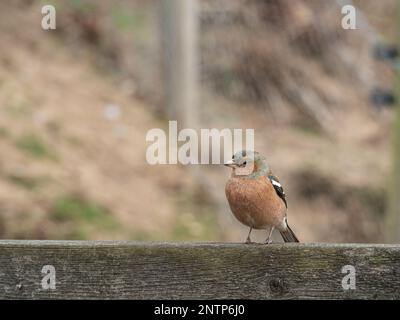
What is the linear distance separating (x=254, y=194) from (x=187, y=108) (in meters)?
6.45

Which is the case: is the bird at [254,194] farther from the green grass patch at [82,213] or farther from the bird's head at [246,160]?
the green grass patch at [82,213]

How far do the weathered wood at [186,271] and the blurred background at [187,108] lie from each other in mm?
5159

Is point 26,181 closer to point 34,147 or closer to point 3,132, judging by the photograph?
point 34,147

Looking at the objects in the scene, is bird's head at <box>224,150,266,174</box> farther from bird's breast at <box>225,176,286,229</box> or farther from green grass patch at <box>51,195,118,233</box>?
green grass patch at <box>51,195,118,233</box>

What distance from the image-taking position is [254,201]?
3713 millimetres

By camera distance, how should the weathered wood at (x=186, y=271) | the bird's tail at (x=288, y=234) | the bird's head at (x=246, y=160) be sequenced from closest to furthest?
the weathered wood at (x=186, y=271), the bird's head at (x=246, y=160), the bird's tail at (x=288, y=234)

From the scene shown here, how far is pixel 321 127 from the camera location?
1070 centimetres

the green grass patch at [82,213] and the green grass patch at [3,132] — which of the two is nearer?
the green grass patch at [82,213]

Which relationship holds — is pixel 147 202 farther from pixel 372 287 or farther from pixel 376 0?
pixel 372 287

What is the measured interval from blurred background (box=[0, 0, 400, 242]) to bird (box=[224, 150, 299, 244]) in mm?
4173

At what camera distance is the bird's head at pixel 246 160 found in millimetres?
3561

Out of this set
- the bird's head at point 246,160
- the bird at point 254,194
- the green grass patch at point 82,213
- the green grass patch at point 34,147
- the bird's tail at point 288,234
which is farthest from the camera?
the green grass patch at point 34,147

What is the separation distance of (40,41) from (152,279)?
782 cm

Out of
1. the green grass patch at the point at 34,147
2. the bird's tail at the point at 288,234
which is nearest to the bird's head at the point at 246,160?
the bird's tail at the point at 288,234
